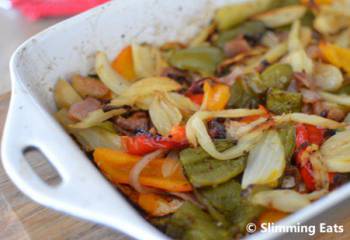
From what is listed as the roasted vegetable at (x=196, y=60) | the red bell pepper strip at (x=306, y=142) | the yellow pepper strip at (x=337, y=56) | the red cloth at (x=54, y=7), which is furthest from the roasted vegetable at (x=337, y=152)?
the red cloth at (x=54, y=7)

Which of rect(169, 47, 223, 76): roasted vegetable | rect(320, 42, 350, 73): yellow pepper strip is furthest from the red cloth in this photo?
rect(320, 42, 350, 73): yellow pepper strip

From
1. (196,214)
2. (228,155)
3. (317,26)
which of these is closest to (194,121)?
(228,155)

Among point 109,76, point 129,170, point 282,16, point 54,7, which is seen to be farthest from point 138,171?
point 54,7

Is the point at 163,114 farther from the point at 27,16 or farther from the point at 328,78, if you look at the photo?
the point at 27,16

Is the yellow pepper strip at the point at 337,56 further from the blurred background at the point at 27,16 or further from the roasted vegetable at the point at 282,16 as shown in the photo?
the blurred background at the point at 27,16

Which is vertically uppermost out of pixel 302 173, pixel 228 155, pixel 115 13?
pixel 115 13

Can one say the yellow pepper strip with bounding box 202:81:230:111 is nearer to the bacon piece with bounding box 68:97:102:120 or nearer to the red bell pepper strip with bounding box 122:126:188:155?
the red bell pepper strip with bounding box 122:126:188:155

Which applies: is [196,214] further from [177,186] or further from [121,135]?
[121,135]
